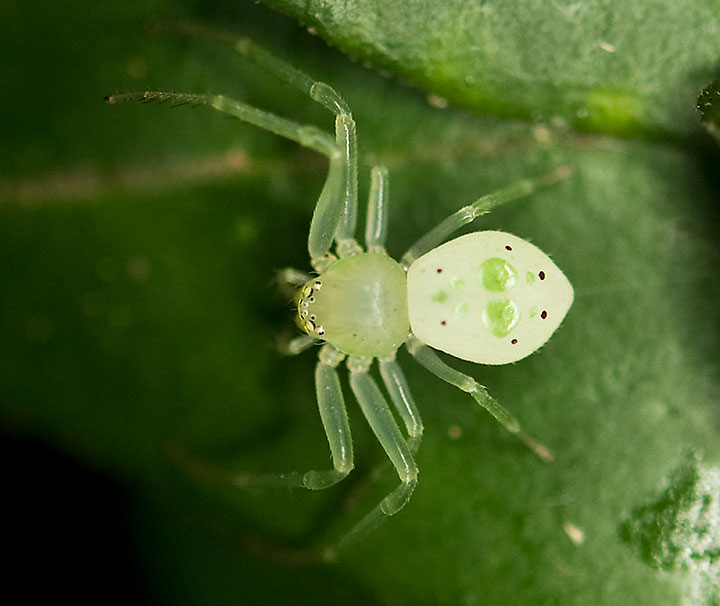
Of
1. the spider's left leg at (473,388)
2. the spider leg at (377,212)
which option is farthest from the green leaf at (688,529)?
the spider leg at (377,212)

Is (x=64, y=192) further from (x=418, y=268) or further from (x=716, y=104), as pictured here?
(x=716, y=104)

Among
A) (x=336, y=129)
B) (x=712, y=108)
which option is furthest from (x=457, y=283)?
(x=712, y=108)

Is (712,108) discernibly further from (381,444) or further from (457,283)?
(381,444)

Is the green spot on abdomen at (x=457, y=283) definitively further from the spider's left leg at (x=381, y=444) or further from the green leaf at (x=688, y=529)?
the green leaf at (x=688, y=529)

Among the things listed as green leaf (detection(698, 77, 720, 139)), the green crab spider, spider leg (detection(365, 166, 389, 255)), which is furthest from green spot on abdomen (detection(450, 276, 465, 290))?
green leaf (detection(698, 77, 720, 139))

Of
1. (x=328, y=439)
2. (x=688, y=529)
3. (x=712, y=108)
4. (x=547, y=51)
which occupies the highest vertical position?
(x=712, y=108)

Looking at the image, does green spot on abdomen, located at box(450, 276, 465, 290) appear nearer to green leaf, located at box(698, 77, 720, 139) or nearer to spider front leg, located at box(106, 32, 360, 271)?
spider front leg, located at box(106, 32, 360, 271)
